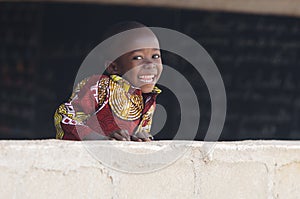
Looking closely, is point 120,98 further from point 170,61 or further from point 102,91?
point 170,61

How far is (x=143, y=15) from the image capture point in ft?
18.3

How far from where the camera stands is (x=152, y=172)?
2.11 metres

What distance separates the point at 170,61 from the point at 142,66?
326cm

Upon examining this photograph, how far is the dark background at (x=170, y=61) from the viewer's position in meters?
5.61

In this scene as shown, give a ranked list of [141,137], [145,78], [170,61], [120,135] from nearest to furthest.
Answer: [120,135] → [141,137] → [145,78] → [170,61]

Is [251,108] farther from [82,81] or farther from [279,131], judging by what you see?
[82,81]

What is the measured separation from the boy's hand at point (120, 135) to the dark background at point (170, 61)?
3331mm

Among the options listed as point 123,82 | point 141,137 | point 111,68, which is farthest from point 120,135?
point 111,68

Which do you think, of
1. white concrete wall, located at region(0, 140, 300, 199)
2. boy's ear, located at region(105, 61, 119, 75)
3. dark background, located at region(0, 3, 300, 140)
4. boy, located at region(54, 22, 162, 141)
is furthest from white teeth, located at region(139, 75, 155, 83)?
dark background, located at region(0, 3, 300, 140)

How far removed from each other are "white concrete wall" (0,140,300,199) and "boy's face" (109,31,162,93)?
17.3 inches

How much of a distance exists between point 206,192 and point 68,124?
22.7 inches

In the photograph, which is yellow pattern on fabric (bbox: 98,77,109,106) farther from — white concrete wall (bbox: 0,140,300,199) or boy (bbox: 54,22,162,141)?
white concrete wall (bbox: 0,140,300,199)

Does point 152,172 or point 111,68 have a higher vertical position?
point 111,68

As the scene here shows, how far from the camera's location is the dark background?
5.61m
